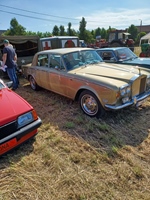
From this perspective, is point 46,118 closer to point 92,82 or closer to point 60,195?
point 92,82

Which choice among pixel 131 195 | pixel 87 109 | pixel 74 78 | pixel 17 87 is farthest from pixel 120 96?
pixel 17 87

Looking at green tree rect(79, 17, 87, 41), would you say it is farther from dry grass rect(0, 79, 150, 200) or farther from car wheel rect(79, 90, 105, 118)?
dry grass rect(0, 79, 150, 200)

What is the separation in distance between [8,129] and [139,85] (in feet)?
9.58

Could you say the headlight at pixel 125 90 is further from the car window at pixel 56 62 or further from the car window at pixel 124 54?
the car window at pixel 124 54

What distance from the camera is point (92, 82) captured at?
352 cm

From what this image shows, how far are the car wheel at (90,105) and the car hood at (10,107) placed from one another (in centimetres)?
148

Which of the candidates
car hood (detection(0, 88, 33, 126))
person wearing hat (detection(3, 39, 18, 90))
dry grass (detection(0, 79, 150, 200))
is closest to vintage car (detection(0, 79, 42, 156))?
car hood (detection(0, 88, 33, 126))

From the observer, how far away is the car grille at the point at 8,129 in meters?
2.31

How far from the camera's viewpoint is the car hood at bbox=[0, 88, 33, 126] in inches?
93.1

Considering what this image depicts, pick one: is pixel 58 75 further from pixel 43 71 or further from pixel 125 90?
pixel 125 90

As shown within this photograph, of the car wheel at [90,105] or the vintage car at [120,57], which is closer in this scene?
the car wheel at [90,105]

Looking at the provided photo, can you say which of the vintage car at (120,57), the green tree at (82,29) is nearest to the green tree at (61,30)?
the green tree at (82,29)

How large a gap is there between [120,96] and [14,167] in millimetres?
2320

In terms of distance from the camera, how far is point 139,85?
144 inches
